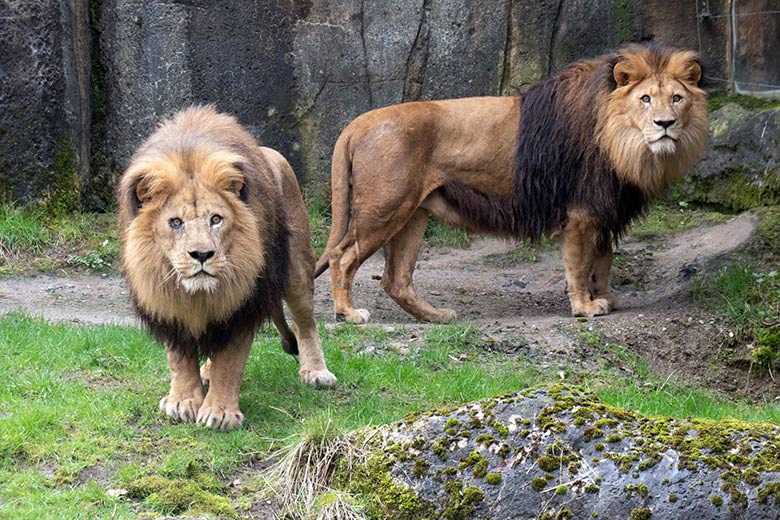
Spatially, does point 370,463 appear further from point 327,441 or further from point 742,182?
point 742,182

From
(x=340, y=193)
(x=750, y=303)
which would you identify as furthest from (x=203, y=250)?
(x=750, y=303)

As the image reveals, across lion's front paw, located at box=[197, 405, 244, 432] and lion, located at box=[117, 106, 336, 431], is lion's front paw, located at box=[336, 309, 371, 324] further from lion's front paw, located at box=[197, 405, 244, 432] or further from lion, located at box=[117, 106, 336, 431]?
lion's front paw, located at box=[197, 405, 244, 432]

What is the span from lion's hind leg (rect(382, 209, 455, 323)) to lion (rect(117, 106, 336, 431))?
289 centimetres

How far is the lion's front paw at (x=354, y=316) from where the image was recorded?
318 inches

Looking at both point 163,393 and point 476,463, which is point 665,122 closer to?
point 163,393

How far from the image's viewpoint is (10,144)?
955 centimetres

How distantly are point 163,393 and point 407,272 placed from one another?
320 cm

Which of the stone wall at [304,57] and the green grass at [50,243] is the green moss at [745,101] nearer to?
the stone wall at [304,57]

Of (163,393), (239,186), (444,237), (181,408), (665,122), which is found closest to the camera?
(239,186)

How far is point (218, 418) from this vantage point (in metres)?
5.11

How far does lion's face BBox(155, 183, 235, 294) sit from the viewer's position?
15.5ft

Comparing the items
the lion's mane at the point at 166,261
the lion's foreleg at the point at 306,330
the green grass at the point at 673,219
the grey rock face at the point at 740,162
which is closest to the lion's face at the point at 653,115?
the grey rock face at the point at 740,162

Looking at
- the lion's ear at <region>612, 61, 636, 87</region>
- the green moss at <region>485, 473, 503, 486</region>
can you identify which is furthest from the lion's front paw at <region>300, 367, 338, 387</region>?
the lion's ear at <region>612, 61, 636, 87</region>

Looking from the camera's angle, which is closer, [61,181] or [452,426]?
[452,426]
